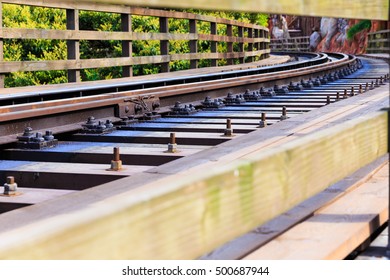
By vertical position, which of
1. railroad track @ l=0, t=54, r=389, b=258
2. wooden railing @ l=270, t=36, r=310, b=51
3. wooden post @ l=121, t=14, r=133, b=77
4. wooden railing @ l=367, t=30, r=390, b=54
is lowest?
wooden railing @ l=270, t=36, r=310, b=51

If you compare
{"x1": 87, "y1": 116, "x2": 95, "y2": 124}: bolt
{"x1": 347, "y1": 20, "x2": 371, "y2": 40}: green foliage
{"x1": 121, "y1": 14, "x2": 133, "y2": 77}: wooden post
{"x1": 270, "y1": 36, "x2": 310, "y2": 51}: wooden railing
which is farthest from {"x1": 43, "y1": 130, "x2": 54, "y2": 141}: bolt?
{"x1": 270, "y1": 36, "x2": 310, "y2": 51}: wooden railing

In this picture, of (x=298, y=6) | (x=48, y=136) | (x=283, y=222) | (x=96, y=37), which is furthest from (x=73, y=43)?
(x=298, y=6)

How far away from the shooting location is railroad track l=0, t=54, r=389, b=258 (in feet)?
14.7

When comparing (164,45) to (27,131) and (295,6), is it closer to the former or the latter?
(27,131)

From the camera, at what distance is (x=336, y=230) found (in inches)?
120

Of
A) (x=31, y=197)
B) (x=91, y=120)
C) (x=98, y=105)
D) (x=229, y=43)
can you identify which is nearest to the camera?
(x=31, y=197)

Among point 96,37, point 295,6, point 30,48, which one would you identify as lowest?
point 30,48

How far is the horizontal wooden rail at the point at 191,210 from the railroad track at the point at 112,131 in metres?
0.34

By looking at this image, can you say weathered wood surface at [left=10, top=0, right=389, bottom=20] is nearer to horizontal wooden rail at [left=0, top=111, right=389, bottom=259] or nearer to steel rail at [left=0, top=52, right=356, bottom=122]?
horizontal wooden rail at [left=0, top=111, right=389, bottom=259]

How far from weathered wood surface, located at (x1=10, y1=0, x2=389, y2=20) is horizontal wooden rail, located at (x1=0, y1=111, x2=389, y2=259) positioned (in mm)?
340

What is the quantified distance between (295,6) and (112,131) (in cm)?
441
